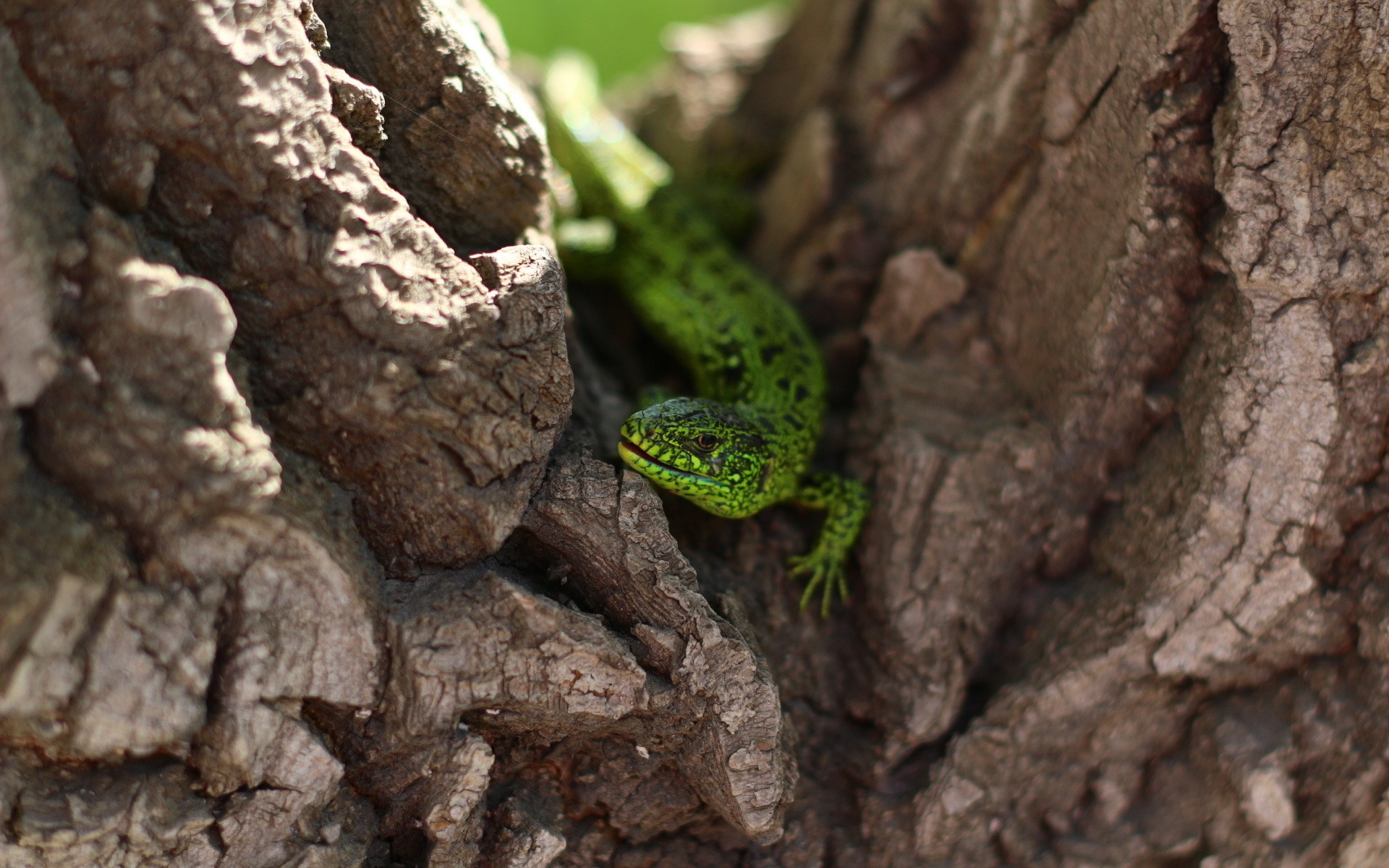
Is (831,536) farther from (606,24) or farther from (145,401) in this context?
(606,24)

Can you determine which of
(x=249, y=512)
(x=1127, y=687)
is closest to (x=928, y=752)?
(x=1127, y=687)

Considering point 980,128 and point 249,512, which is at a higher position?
point 980,128

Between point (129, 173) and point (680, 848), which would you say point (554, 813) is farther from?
point (129, 173)

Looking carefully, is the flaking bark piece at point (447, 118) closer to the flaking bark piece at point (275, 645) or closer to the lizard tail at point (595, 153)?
the flaking bark piece at point (275, 645)

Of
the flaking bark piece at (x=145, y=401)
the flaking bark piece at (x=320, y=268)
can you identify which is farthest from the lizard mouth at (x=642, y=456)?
the flaking bark piece at (x=145, y=401)

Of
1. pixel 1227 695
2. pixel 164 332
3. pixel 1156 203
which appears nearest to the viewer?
pixel 164 332

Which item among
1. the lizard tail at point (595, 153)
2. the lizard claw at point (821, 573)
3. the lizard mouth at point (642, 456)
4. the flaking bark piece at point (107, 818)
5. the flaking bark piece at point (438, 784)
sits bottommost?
the flaking bark piece at point (107, 818)

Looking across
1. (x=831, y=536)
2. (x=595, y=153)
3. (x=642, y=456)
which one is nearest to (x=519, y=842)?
(x=642, y=456)
